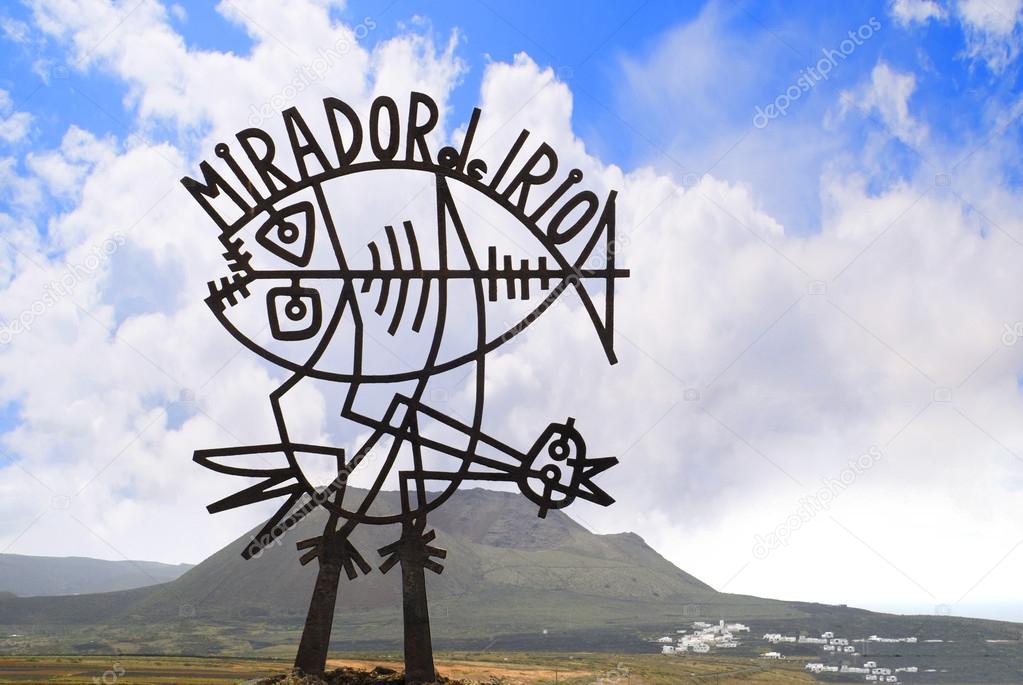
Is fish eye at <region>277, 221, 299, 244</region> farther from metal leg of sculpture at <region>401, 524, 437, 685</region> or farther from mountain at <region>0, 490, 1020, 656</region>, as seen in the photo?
mountain at <region>0, 490, 1020, 656</region>

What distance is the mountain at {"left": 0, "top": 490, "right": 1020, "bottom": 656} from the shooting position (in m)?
76.4

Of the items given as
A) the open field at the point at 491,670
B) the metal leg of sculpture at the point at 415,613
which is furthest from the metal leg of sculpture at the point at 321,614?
the open field at the point at 491,670

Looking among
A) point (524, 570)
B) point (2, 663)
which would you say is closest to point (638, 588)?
point (524, 570)

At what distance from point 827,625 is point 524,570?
158ft

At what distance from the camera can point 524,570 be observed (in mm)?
127875

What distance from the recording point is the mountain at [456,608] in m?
76.4

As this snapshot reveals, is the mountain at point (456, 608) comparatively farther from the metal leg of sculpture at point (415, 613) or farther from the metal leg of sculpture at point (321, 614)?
the metal leg of sculpture at point (415, 613)

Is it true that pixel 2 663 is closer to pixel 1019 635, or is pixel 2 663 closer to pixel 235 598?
pixel 235 598

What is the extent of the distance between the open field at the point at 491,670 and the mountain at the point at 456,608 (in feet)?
48.7

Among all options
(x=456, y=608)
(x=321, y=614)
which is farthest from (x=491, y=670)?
(x=456, y=608)

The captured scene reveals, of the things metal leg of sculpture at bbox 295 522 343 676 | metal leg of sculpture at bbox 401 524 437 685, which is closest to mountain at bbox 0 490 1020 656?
metal leg of sculpture at bbox 295 522 343 676

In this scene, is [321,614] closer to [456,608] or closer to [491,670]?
[491,670]

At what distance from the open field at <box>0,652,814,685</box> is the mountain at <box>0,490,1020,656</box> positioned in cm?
1483

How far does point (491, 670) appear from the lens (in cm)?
4084
